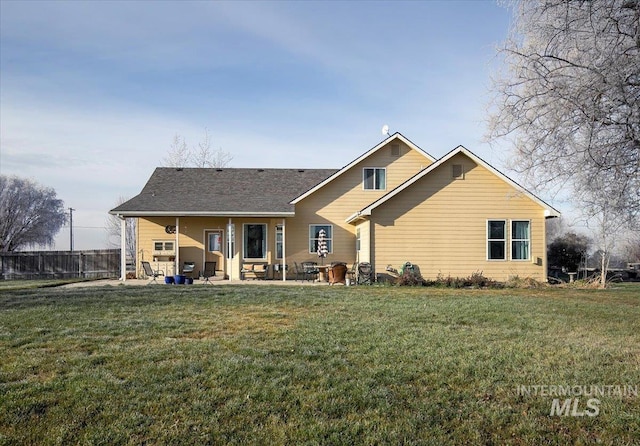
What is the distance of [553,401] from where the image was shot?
537 cm

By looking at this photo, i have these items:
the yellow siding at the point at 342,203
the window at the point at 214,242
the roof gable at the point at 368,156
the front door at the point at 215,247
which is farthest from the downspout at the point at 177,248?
the roof gable at the point at 368,156

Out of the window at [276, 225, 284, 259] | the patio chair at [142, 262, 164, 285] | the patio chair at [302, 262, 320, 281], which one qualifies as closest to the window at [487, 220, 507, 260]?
the patio chair at [302, 262, 320, 281]

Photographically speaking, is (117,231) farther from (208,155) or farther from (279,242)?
(279,242)

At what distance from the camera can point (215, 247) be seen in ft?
73.6

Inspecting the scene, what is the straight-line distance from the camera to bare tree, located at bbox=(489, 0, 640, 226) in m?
8.60

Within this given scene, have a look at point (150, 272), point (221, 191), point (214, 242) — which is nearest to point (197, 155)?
point (221, 191)

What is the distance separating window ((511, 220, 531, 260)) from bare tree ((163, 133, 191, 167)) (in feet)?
86.0

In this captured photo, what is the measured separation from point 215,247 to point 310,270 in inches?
164

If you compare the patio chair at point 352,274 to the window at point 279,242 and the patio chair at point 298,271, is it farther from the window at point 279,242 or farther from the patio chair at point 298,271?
the window at point 279,242

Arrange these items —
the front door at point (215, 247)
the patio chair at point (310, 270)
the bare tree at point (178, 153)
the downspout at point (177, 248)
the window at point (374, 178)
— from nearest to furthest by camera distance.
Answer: the downspout at point (177, 248), the patio chair at point (310, 270), the front door at point (215, 247), the window at point (374, 178), the bare tree at point (178, 153)

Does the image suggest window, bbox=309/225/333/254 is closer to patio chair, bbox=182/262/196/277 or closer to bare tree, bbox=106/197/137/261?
patio chair, bbox=182/262/196/277

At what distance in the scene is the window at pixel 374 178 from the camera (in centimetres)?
2259

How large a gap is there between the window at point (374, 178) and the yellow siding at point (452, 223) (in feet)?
10.5

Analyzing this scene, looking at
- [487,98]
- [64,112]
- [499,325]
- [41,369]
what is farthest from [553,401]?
[64,112]
